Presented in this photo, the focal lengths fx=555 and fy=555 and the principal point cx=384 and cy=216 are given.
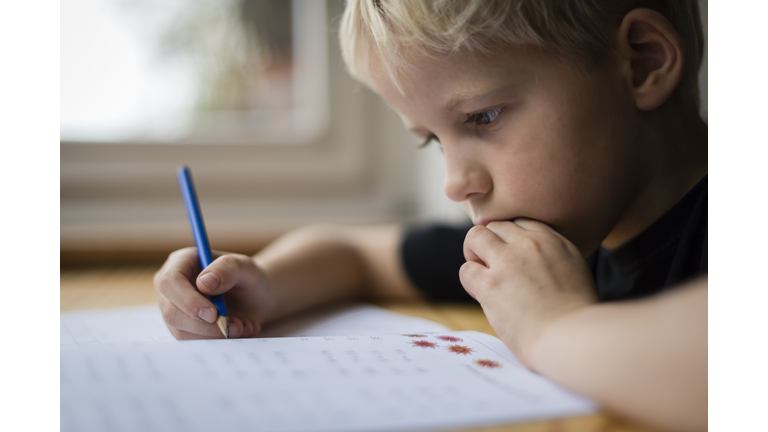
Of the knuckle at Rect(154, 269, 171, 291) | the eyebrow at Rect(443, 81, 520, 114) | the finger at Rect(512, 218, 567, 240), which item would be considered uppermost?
the eyebrow at Rect(443, 81, 520, 114)

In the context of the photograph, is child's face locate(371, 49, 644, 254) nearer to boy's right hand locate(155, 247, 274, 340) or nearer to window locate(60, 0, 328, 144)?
boy's right hand locate(155, 247, 274, 340)

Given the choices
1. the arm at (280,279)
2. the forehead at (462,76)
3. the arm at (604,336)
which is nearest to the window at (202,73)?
the arm at (280,279)

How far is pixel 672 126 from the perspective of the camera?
434 millimetres

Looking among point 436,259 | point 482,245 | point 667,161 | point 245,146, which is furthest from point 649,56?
point 245,146

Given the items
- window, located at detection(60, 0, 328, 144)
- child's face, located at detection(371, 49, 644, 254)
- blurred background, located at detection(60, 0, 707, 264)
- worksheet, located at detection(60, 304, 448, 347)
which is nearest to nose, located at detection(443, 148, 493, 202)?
child's face, located at detection(371, 49, 644, 254)

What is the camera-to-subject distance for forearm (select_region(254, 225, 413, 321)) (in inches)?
20.1

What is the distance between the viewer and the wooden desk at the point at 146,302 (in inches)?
8.7

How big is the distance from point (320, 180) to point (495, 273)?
811 millimetres

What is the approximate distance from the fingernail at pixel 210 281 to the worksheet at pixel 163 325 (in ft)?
0.15

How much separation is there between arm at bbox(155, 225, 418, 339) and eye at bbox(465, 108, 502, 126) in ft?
0.67

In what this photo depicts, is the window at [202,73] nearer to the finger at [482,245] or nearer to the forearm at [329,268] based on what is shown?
the forearm at [329,268]

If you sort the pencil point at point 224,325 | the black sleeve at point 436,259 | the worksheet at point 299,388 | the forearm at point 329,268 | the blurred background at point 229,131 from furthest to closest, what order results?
1. the blurred background at point 229,131
2. the black sleeve at point 436,259
3. the forearm at point 329,268
4. the pencil point at point 224,325
5. the worksheet at point 299,388

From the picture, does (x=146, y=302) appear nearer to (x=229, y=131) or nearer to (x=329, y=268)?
(x=329, y=268)

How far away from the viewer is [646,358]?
22 centimetres
